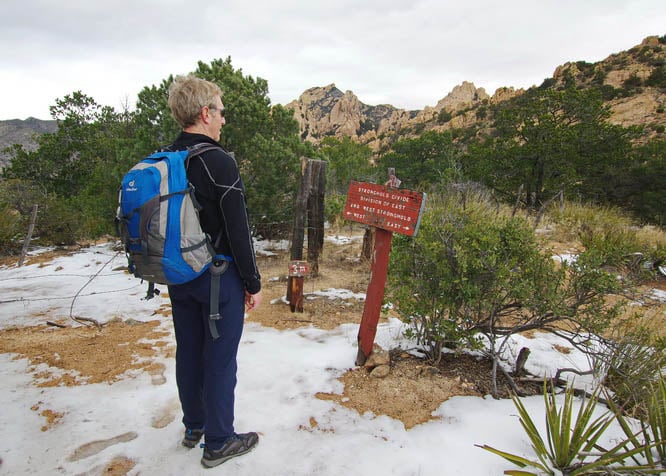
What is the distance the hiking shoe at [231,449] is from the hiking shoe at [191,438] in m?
0.16

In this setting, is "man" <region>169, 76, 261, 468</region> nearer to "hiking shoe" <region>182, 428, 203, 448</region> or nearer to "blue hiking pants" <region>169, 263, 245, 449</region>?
"blue hiking pants" <region>169, 263, 245, 449</region>

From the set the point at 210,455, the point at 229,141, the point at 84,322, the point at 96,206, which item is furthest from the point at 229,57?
the point at 210,455

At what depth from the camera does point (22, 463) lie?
1697 mm

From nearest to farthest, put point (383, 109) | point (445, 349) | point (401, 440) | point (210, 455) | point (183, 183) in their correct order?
point (183, 183), point (210, 455), point (401, 440), point (445, 349), point (383, 109)

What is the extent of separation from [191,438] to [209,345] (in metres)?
0.67

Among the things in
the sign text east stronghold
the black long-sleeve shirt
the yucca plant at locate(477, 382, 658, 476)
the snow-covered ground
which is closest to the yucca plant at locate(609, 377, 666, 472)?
the yucca plant at locate(477, 382, 658, 476)

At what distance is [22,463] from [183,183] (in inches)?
68.3

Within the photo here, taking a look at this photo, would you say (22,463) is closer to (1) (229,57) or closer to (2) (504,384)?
(2) (504,384)

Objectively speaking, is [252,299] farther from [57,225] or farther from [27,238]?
[57,225]

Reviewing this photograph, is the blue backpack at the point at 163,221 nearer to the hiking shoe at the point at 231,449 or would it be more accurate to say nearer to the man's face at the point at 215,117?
the man's face at the point at 215,117

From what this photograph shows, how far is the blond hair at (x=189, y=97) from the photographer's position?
147 centimetres

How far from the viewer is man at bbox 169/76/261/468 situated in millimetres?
1447

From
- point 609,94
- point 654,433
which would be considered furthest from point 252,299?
point 609,94

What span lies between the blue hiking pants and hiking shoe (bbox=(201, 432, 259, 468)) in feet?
0.11
